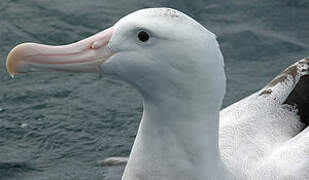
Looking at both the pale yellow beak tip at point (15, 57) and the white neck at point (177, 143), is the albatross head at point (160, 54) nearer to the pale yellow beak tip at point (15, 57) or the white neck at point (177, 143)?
the pale yellow beak tip at point (15, 57)

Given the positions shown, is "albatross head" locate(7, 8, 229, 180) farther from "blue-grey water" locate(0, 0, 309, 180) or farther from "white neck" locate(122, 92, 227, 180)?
"blue-grey water" locate(0, 0, 309, 180)

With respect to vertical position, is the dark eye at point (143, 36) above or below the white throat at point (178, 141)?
above

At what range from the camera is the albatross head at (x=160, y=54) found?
215 inches

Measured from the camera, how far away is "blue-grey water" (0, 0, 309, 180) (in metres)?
8.33

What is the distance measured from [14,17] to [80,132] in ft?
6.93

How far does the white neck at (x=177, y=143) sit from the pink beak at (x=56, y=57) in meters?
0.44

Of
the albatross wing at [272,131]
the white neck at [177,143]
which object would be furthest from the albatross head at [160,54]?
the albatross wing at [272,131]

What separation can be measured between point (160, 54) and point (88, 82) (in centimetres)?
379

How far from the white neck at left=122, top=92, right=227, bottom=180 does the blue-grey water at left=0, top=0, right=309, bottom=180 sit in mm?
2102

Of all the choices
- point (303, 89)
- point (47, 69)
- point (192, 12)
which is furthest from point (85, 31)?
point (47, 69)

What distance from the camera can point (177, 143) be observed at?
5.82 metres

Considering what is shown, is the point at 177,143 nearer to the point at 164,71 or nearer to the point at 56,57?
the point at 164,71

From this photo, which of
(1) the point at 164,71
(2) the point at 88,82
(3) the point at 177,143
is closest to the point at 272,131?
(3) the point at 177,143

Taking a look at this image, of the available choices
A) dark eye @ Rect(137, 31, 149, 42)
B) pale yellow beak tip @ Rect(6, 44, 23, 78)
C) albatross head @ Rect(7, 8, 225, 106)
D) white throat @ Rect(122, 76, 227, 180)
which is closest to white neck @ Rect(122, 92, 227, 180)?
white throat @ Rect(122, 76, 227, 180)
